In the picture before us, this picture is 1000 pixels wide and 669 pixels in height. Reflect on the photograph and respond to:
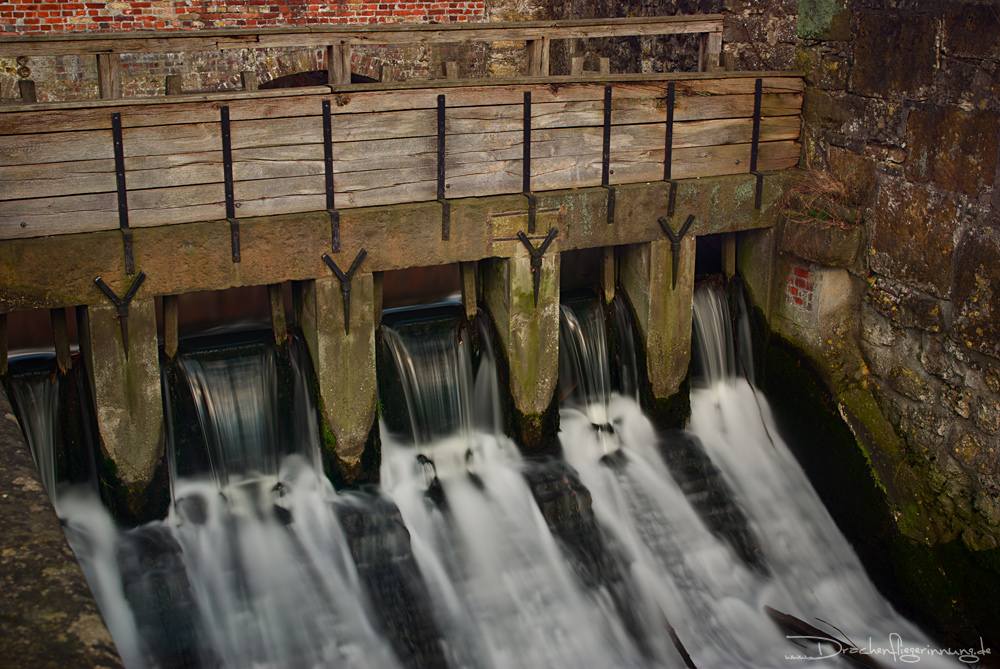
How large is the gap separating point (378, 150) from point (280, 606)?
2.58 metres

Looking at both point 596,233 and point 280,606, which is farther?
point 596,233

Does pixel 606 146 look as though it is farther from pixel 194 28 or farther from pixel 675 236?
pixel 194 28

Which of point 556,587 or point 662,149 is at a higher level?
point 662,149

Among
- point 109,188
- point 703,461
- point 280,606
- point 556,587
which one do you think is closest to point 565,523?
point 556,587

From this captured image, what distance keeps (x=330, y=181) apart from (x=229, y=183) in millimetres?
550

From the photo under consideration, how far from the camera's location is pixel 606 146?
20.2 ft

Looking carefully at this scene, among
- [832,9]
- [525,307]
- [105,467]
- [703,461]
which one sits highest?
[832,9]

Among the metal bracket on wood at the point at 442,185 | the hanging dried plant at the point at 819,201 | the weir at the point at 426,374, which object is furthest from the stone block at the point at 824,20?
the metal bracket on wood at the point at 442,185

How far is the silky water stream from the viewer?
17.6 feet

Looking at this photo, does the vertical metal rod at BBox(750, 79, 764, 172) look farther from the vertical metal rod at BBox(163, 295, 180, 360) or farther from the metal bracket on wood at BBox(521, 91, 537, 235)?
the vertical metal rod at BBox(163, 295, 180, 360)

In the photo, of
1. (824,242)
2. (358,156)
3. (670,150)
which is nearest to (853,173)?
(824,242)

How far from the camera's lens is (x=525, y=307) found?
6234 millimetres

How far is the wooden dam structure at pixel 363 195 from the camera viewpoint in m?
5.06

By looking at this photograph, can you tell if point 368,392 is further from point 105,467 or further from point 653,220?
point 653,220
